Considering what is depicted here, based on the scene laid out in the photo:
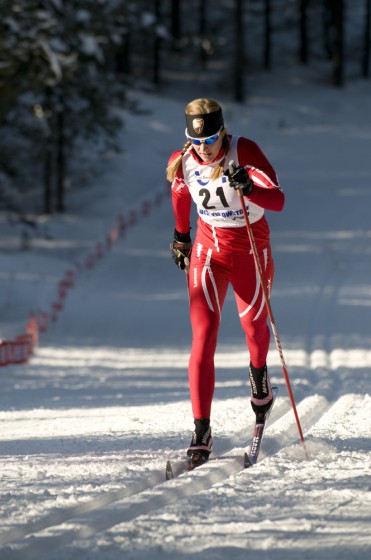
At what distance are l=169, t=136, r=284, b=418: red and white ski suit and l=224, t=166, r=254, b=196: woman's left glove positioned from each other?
126 millimetres

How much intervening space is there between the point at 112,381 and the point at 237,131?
2779cm

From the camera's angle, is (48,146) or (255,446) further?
(48,146)

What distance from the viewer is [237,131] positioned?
39219 mm

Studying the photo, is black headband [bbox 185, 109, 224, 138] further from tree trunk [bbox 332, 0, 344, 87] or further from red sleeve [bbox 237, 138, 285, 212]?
tree trunk [bbox 332, 0, 344, 87]

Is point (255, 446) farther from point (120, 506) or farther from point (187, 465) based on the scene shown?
point (120, 506)

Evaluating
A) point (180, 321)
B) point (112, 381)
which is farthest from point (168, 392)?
point (180, 321)

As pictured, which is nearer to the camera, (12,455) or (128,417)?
(12,455)

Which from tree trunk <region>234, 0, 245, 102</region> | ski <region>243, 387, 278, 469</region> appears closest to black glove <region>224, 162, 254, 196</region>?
ski <region>243, 387, 278, 469</region>

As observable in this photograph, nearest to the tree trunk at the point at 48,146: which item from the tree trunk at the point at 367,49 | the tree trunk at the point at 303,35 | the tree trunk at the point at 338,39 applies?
the tree trunk at the point at 338,39

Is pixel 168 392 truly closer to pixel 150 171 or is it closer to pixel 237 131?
pixel 150 171

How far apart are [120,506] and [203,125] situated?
2436 mm

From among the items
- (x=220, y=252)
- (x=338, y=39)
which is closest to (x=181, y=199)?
(x=220, y=252)

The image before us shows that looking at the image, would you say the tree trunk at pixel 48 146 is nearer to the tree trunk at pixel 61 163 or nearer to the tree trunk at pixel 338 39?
the tree trunk at pixel 61 163

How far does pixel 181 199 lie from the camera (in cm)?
684
